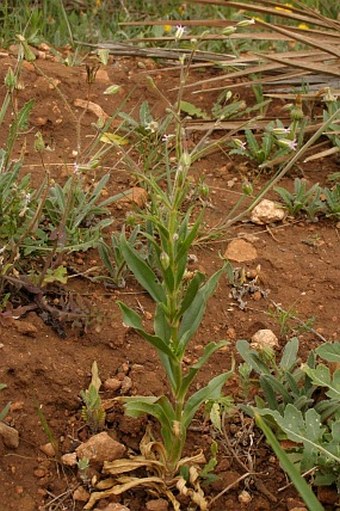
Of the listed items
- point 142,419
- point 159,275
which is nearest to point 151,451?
point 142,419

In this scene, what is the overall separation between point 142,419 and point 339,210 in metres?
0.97

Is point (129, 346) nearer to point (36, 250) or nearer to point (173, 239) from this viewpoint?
point (36, 250)

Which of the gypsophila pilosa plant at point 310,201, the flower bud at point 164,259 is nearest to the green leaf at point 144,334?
the flower bud at point 164,259

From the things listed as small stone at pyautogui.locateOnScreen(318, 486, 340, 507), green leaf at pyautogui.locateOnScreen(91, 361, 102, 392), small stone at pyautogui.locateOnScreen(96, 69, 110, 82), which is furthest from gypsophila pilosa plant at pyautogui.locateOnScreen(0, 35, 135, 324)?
small stone at pyautogui.locateOnScreen(96, 69, 110, 82)

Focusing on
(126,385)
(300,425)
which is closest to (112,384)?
(126,385)

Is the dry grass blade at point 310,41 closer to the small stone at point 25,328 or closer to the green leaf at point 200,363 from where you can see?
the small stone at point 25,328

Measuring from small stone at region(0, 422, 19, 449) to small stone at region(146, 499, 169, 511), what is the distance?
29cm

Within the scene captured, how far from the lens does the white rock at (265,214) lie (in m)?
2.50

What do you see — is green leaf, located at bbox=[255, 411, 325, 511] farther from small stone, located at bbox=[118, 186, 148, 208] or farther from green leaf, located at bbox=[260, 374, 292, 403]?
small stone, located at bbox=[118, 186, 148, 208]

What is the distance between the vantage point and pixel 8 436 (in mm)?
1745

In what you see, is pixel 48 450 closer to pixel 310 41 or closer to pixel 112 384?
pixel 112 384

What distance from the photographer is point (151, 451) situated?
69.1 inches

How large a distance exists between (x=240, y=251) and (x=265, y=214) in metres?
0.19

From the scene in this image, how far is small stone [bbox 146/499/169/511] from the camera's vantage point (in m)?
1.68
